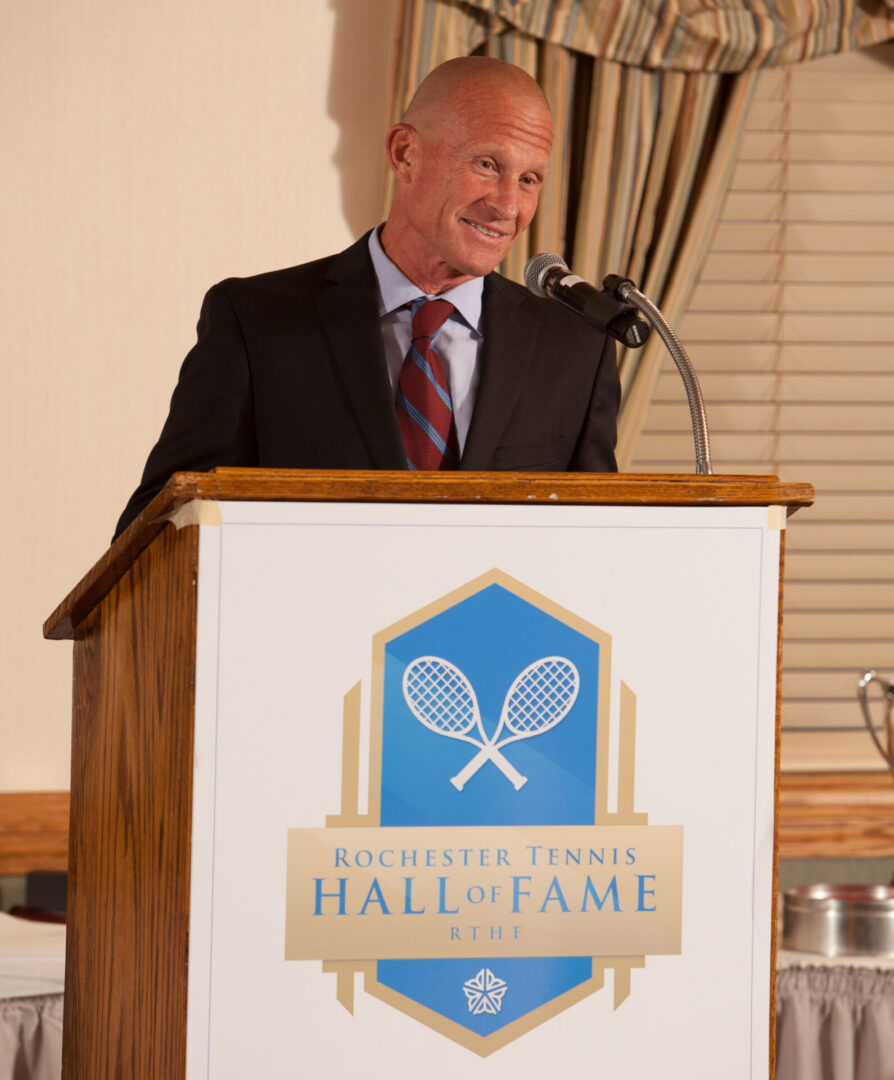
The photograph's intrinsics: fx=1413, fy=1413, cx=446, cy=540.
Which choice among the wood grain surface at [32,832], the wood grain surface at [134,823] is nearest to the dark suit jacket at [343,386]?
the wood grain surface at [134,823]

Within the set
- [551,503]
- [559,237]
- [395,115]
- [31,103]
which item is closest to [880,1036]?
[551,503]

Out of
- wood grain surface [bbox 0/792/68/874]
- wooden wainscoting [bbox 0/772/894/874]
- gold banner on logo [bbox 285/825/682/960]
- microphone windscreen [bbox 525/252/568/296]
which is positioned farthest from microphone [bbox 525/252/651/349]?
wooden wainscoting [bbox 0/772/894/874]

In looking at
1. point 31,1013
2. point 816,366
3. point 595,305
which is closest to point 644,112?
point 816,366

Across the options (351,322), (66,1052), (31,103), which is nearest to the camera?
(66,1052)

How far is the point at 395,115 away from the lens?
306cm

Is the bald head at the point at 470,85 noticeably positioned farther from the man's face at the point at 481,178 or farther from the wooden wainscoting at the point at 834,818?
the wooden wainscoting at the point at 834,818

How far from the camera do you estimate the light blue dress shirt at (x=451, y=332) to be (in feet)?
5.36

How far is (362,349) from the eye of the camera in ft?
5.26

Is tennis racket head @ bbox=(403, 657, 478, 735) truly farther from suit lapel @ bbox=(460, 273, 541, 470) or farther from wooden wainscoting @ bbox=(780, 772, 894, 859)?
wooden wainscoting @ bbox=(780, 772, 894, 859)

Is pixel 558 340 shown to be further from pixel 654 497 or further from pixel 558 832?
pixel 558 832

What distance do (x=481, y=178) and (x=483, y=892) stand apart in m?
0.93

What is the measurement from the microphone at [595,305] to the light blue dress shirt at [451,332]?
0.25 meters

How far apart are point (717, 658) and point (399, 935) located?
0.99 feet

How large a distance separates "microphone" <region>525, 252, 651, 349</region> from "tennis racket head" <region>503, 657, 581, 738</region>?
36 cm
